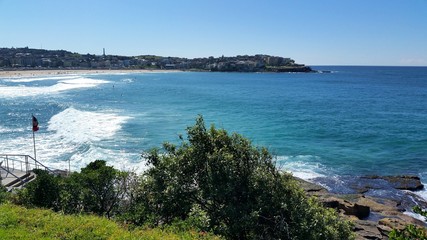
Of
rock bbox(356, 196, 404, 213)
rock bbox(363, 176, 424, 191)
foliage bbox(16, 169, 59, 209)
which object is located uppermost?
foliage bbox(16, 169, 59, 209)

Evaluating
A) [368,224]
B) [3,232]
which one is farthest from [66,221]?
[368,224]

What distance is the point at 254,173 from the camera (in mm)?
12117

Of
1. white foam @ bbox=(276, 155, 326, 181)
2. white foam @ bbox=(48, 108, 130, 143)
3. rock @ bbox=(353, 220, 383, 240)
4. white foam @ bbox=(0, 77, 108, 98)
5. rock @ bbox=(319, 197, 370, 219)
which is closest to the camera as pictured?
rock @ bbox=(353, 220, 383, 240)

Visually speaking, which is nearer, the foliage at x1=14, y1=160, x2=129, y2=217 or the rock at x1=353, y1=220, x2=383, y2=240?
the foliage at x1=14, y1=160, x2=129, y2=217

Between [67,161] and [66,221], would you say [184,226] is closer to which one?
[66,221]

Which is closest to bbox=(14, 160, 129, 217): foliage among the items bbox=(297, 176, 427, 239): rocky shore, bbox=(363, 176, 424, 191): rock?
bbox=(297, 176, 427, 239): rocky shore

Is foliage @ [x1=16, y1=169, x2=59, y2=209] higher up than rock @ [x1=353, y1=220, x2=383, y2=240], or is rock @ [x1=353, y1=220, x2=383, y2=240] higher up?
foliage @ [x1=16, y1=169, x2=59, y2=209]

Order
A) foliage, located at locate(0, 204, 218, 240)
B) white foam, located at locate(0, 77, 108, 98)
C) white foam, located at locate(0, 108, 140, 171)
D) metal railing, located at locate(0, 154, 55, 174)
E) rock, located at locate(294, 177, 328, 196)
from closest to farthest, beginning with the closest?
1. foliage, located at locate(0, 204, 218, 240)
2. metal railing, located at locate(0, 154, 55, 174)
3. rock, located at locate(294, 177, 328, 196)
4. white foam, located at locate(0, 108, 140, 171)
5. white foam, located at locate(0, 77, 108, 98)

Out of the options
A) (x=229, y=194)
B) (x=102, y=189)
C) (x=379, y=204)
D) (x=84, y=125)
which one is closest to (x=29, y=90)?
(x=84, y=125)

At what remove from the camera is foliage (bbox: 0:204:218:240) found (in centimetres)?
1031

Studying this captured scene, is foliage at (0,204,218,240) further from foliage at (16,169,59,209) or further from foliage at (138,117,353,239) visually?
foliage at (16,169,59,209)

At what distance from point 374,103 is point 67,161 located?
196 feet

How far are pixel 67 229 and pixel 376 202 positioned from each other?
20.5 metres

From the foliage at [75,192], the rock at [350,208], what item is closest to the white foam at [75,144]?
the foliage at [75,192]
